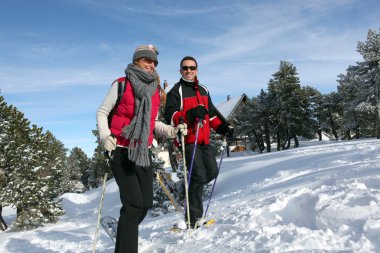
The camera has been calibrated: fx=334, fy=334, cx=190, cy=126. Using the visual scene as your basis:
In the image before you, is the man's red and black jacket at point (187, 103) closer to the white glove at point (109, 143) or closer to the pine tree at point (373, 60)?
the white glove at point (109, 143)

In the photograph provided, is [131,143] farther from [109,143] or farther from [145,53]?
[145,53]

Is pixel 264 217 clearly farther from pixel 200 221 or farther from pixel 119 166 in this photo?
pixel 119 166

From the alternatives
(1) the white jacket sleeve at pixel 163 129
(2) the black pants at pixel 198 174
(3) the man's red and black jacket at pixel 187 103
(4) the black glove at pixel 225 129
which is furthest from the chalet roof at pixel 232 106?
(1) the white jacket sleeve at pixel 163 129

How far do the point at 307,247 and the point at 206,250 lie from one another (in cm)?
111

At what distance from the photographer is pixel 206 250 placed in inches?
146

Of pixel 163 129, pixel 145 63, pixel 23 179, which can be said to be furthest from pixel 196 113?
pixel 23 179

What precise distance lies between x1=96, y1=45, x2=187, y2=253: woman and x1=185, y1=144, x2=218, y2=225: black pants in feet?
4.61

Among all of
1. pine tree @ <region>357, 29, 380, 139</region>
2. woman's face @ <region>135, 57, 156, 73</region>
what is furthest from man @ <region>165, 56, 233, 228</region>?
pine tree @ <region>357, 29, 380, 139</region>

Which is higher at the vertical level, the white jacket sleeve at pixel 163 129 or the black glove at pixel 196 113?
the black glove at pixel 196 113

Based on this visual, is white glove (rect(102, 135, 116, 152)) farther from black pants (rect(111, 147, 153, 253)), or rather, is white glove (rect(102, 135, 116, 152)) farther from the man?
the man

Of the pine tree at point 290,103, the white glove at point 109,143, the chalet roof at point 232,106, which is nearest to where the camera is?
the white glove at point 109,143

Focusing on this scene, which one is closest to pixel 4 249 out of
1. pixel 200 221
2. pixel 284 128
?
pixel 200 221

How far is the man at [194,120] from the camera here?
16.3ft

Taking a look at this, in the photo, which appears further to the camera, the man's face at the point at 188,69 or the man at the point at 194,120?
the man's face at the point at 188,69
